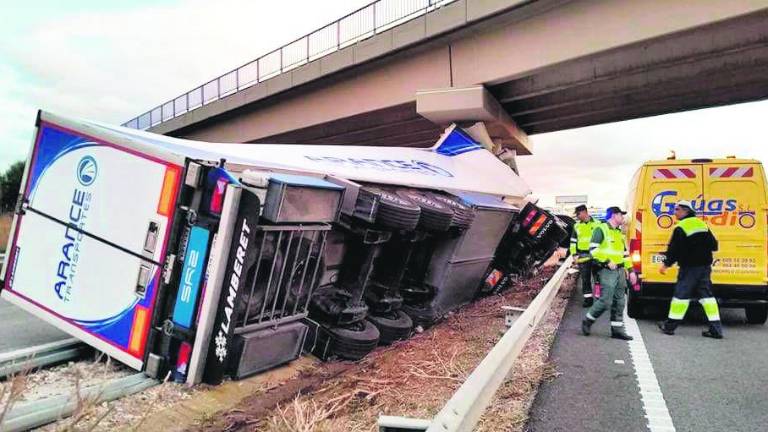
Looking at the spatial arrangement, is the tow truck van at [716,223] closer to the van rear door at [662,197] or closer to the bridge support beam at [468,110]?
the van rear door at [662,197]

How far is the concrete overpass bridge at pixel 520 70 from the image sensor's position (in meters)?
11.8

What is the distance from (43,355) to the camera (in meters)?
4.23

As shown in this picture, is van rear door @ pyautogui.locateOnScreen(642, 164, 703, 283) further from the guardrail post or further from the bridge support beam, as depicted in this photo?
the bridge support beam

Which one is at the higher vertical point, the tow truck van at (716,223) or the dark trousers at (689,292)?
the tow truck van at (716,223)

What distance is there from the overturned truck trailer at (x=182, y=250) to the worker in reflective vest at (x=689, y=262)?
359 cm

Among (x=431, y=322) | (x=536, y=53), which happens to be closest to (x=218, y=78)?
(x=536, y=53)

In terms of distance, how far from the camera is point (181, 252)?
3.93 m

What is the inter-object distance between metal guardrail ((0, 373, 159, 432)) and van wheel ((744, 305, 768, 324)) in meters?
7.44

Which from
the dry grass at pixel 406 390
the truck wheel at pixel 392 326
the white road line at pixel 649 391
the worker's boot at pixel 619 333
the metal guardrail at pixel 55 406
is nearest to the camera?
the metal guardrail at pixel 55 406

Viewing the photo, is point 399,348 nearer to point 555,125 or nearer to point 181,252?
point 181,252

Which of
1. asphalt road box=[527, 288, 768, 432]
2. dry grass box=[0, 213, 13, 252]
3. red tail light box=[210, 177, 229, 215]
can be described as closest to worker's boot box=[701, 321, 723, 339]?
asphalt road box=[527, 288, 768, 432]

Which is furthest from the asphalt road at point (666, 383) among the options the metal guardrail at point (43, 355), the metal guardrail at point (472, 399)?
the metal guardrail at point (43, 355)

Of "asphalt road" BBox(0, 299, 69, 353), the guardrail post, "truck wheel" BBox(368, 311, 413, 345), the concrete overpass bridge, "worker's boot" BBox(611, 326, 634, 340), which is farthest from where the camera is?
the concrete overpass bridge

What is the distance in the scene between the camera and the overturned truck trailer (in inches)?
150
